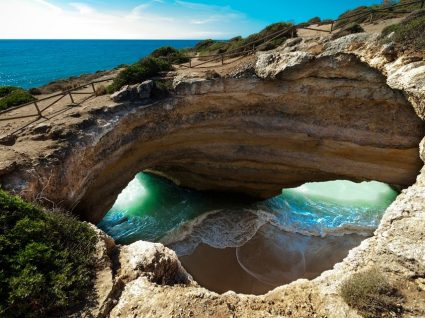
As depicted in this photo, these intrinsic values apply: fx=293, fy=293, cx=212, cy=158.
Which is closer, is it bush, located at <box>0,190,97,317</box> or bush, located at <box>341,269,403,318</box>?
bush, located at <box>0,190,97,317</box>

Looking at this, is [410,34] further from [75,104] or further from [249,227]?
[75,104]

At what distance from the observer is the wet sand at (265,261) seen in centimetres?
1331

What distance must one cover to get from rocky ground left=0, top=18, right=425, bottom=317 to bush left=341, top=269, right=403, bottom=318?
177 millimetres

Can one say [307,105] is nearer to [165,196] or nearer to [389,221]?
[389,221]

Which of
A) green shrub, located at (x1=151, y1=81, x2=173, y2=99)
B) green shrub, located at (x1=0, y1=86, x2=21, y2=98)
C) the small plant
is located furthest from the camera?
green shrub, located at (x1=0, y1=86, x2=21, y2=98)

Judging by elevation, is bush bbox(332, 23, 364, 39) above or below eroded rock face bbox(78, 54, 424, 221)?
above

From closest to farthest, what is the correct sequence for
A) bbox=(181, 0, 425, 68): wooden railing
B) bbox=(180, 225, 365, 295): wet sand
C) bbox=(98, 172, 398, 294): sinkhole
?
bbox=(180, 225, 365, 295): wet sand, bbox=(98, 172, 398, 294): sinkhole, bbox=(181, 0, 425, 68): wooden railing

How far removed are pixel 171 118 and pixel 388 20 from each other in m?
12.6

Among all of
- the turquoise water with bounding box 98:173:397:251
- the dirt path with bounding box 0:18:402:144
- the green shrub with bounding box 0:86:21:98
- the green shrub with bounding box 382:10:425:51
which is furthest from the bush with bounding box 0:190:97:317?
the green shrub with bounding box 0:86:21:98

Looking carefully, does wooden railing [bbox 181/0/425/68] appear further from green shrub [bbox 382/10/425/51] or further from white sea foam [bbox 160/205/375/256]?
white sea foam [bbox 160/205/375/256]

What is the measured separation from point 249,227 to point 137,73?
1068 centimetres

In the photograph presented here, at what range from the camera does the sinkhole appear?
Answer: 46.1 ft

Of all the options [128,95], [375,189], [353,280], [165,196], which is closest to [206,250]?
[165,196]

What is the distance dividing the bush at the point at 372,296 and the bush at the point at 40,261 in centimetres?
539
